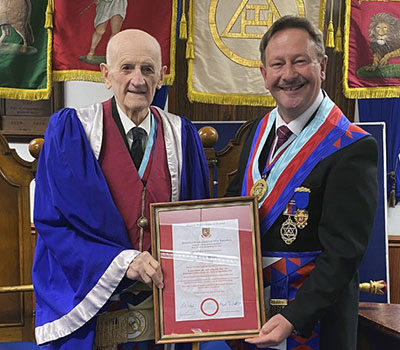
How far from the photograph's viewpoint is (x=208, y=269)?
1341 mm

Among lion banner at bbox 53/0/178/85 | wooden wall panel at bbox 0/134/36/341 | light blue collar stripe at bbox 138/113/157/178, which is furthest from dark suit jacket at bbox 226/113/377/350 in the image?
lion banner at bbox 53/0/178/85

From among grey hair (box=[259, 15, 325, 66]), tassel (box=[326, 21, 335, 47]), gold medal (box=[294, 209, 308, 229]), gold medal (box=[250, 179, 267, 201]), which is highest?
tassel (box=[326, 21, 335, 47])

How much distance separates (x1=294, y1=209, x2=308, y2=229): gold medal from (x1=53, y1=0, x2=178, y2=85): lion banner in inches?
75.5

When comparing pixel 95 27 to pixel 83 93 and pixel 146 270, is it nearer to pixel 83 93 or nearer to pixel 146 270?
pixel 83 93

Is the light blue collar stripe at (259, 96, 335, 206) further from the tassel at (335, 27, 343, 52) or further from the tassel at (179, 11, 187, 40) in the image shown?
the tassel at (335, 27, 343, 52)

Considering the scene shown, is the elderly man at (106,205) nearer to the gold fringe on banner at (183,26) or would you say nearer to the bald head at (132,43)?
the bald head at (132,43)

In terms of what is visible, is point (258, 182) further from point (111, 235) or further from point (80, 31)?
point (80, 31)

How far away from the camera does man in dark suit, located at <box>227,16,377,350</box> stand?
1268mm

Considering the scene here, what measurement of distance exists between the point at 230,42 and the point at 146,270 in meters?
2.26

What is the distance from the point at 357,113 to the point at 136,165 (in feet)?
9.27

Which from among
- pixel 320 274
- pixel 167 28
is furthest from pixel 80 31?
pixel 320 274

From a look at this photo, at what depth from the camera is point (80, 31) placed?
306 cm

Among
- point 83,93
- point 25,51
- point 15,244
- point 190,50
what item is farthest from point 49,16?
point 15,244

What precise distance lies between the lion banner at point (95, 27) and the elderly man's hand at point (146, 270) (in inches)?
74.7
